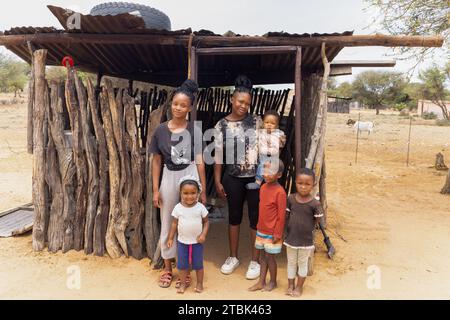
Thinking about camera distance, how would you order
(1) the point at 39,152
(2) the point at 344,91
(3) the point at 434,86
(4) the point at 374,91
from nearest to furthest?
(1) the point at 39,152 → (3) the point at 434,86 → (4) the point at 374,91 → (2) the point at 344,91

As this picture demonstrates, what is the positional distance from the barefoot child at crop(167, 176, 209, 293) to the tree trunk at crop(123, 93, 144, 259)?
0.85 metres

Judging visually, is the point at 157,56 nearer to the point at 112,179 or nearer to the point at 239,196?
the point at 112,179

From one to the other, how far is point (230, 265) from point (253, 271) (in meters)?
0.29

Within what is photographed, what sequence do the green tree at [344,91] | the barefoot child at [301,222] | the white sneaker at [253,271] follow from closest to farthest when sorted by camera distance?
the barefoot child at [301,222], the white sneaker at [253,271], the green tree at [344,91]

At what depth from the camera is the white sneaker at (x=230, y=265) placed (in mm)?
3739

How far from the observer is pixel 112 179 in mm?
4020

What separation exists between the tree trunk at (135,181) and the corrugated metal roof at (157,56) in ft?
2.57

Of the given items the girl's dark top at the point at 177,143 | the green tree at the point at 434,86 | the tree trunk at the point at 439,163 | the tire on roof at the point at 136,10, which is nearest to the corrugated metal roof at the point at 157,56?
the tire on roof at the point at 136,10

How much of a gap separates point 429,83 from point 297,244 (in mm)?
30822

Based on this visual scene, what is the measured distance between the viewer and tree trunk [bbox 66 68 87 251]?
400 centimetres

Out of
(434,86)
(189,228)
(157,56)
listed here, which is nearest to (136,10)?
(157,56)

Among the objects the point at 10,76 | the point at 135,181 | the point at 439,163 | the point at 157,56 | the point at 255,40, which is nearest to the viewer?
the point at 255,40

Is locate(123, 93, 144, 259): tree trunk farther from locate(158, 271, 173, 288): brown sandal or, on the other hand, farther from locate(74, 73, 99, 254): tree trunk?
locate(158, 271, 173, 288): brown sandal

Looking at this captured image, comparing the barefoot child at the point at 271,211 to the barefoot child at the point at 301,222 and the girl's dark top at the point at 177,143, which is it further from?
the girl's dark top at the point at 177,143
